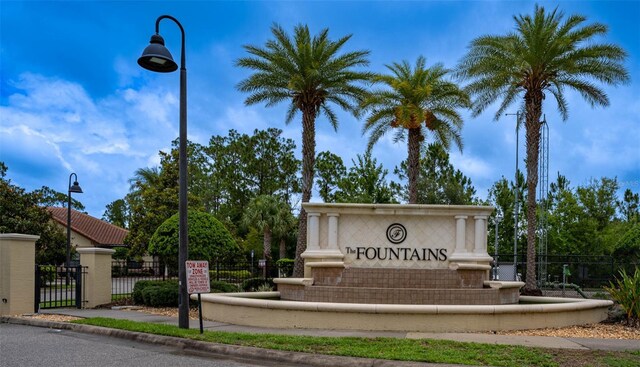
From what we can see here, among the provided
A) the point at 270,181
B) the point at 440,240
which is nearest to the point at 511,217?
the point at 270,181

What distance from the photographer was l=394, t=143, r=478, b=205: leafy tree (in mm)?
51375

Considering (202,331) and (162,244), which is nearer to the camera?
(202,331)

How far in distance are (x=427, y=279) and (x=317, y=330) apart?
545cm

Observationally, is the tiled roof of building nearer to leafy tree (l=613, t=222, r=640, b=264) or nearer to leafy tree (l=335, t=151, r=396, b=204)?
leafy tree (l=335, t=151, r=396, b=204)

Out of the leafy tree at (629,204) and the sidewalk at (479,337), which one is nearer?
the sidewalk at (479,337)

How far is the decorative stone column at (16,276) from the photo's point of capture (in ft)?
57.1

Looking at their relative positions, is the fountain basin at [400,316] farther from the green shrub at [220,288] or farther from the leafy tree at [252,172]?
the leafy tree at [252,172]

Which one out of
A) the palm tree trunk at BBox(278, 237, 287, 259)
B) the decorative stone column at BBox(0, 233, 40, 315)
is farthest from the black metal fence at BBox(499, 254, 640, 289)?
the palm tree trunk at BBox(278, 237, 287, 259)

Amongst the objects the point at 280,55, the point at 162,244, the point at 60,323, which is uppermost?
the point at 280,55

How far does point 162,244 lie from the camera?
67.3 ft

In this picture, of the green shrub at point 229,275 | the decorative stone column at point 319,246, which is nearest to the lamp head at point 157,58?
the decorative stone column at point 319,246

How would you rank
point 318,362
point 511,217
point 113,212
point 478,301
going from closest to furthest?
point 318,362 → point 478,301 → point 511,217 → point 113,212

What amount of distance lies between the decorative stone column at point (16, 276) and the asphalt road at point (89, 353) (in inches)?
166

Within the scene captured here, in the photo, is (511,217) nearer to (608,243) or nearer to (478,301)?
(608,243)
